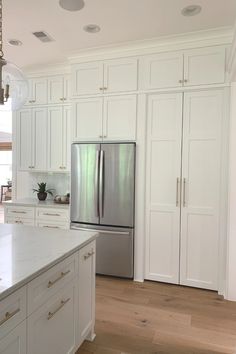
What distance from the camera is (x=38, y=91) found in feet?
13.1

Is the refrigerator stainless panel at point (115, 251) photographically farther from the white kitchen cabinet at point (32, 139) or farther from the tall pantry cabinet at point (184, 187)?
the white kitchen cabinet at point (32, 139)

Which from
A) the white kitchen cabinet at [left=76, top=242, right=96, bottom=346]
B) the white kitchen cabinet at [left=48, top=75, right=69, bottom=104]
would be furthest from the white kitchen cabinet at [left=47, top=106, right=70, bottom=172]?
the white kitchen cabinet at [left=76, top=242, right=96, bottom=346]

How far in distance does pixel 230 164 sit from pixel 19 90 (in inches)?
86.2

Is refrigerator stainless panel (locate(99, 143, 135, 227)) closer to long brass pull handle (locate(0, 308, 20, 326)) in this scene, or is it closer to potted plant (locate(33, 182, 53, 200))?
potted plant (locate(33, 182, 53, 200))

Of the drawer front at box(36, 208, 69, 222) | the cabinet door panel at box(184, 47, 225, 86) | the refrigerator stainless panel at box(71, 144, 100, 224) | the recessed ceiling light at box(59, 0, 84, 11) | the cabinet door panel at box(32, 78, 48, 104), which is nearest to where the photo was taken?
the recessed ceiling light at box(59, 0, 84, 11)

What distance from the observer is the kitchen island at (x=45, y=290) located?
1193mm

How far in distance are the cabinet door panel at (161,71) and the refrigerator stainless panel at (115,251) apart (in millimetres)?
1824

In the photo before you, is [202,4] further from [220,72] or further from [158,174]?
[158,174]

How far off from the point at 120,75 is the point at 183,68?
0.78 m

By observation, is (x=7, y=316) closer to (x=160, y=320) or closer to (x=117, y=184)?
(x=160, y=320)

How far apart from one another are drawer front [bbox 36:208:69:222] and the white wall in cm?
209

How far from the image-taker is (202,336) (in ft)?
7.34

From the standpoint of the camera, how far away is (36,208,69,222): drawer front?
3625 millimetres

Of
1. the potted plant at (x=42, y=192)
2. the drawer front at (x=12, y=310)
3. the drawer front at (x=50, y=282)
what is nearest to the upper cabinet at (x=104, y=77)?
the potted plant at (x=42, y=192)
